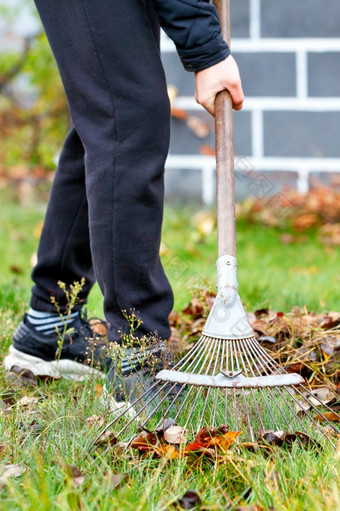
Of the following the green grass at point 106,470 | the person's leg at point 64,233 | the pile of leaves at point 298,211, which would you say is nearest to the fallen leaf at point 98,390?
the green grass at point 106,470

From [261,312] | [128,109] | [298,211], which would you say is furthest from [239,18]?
[128,109]

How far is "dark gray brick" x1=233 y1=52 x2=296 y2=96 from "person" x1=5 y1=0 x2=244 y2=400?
8.65 ft

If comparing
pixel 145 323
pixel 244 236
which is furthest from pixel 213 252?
pixel 145 323

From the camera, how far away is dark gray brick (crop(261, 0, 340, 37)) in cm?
407

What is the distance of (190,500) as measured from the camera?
1.15 metres

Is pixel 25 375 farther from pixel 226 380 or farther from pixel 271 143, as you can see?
pixel 271 143

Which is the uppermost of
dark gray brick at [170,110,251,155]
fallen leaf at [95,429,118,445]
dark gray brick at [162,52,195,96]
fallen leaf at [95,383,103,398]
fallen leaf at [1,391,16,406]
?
dark gray brick at [162,52,195,96]

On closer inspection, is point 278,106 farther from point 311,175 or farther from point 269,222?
point 269,222

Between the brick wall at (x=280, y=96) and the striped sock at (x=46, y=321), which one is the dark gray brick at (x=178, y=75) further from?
the striped sock at (x=46, y=321)

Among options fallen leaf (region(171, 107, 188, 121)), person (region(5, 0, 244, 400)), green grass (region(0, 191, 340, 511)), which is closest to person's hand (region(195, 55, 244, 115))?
person (region(5, 0, 244, 400))

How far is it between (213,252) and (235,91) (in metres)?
1.98

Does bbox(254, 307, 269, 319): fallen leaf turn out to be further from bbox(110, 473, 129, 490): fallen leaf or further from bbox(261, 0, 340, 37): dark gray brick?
bbox(261, 0, 340, 37): dark gray brick

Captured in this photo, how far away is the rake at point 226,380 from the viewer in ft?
4.54

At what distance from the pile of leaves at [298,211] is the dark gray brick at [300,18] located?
1049 millimetres
